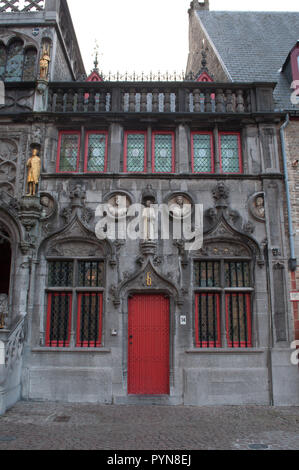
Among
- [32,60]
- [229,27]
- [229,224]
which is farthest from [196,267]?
[229,27]

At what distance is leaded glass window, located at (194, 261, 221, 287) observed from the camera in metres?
9.57

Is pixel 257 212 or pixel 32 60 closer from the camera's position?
pixel 257 212

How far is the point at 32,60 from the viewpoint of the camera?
11.4 meters

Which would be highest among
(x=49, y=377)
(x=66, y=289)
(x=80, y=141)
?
(x=80, y=141)

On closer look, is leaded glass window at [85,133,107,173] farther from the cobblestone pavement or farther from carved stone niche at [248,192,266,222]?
the cobblestone pavement

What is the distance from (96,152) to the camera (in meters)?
10.4

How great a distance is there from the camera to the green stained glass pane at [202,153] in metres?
10.3

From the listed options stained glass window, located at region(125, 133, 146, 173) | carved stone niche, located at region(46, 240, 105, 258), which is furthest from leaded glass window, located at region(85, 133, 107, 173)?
carved stone niche, located at region(46, 240, 105, 258)

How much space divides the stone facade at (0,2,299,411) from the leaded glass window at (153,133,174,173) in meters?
0.16

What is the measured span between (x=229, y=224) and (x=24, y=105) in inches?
256

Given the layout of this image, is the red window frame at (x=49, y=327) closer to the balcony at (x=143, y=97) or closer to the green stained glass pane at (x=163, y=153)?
the green stained glass pane at (x=163, y=153)

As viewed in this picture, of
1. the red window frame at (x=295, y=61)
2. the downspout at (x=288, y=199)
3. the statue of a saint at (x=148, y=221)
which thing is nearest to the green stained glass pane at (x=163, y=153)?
the statue of a saint at (x=148, y=221)

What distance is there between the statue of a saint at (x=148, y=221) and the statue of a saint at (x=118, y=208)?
52 cm

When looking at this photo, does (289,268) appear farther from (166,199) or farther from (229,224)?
(166,199)
